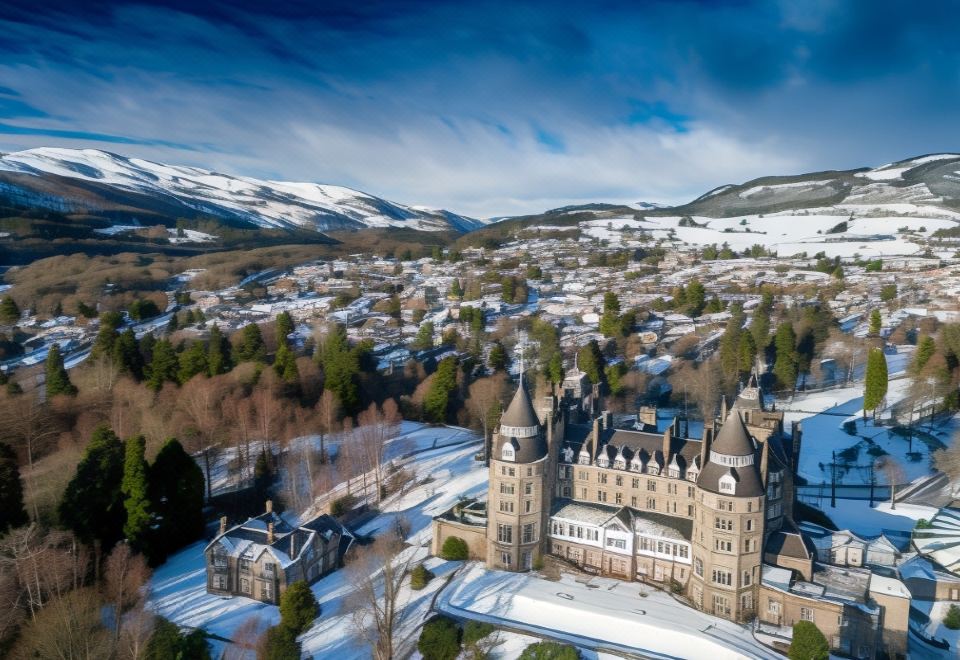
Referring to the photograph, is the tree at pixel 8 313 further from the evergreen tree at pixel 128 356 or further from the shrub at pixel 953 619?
the shrub at pixel 953 619

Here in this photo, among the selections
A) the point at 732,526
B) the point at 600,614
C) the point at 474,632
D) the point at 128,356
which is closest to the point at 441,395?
the point at 600,614

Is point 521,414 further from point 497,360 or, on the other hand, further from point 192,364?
point 192,364

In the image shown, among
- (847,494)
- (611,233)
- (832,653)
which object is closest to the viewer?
(832,653)

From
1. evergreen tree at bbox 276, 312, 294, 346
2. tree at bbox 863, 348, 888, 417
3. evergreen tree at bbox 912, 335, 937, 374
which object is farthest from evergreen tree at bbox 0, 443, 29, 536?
evergreen tree at bbox 912, 335, 937, 374

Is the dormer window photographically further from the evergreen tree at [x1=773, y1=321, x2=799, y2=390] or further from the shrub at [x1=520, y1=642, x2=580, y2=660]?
the evergreen tree at [x1=773, y1=321, x2=799, y2=390]

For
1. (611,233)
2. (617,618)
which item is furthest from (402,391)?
(611,233)

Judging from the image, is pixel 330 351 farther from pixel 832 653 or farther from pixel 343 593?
pixel 832 653
